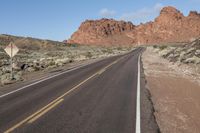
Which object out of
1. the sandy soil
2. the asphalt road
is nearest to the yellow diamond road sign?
the asphalt road

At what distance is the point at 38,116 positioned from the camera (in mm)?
9391

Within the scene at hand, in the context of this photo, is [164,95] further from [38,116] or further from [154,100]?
[38,116]

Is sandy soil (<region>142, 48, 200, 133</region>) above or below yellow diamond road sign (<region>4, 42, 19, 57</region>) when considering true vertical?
below

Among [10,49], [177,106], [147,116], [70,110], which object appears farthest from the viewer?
[10,49]

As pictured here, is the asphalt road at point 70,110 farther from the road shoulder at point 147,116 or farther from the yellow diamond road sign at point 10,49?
the yellow diamond road sign at point 10,49

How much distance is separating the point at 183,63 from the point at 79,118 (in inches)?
837

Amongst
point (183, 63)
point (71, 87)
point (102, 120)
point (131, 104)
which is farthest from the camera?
point (183, 63)

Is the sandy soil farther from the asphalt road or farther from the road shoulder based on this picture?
the asphalt road

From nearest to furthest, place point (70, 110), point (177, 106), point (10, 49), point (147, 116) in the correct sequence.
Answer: point (147, 116) < point (70, 110) < point (177, 106) < point (10, 49)

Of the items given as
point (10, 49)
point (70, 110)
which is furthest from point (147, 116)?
point (10, 49)

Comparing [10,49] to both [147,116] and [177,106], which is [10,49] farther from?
[147,116]

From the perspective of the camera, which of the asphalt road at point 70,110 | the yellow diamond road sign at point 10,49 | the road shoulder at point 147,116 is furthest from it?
the yellow diamond road sign at point 10,49

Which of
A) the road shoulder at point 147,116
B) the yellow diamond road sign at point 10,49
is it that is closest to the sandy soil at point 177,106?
the road shoulder at point 147,116

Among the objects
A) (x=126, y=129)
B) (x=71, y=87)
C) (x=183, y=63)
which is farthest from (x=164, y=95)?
(x=183, y=63)
